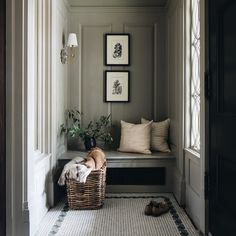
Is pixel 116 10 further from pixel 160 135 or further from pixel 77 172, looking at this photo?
pixel 77 172

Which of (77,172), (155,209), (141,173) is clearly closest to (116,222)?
(155,209)

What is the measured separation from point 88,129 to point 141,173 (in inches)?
37.0

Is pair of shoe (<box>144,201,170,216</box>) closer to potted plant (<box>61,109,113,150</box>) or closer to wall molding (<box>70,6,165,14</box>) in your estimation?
potted plant (<box>61,109,113,150</box>)

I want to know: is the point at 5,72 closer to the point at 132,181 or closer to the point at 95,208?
the point at 95,208

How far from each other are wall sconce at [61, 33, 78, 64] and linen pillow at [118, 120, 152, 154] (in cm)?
114

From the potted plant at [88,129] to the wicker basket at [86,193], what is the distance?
0.88m

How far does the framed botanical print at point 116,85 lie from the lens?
4289mm

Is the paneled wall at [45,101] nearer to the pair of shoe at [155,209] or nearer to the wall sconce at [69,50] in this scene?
the wall sconce at [69,50]

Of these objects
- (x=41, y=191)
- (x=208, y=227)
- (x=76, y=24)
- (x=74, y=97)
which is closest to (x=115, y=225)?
(x=41, y=191)

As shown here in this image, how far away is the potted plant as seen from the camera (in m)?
3.96

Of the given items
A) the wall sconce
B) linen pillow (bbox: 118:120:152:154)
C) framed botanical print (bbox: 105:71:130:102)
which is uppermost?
the wall sconce

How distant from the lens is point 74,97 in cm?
431

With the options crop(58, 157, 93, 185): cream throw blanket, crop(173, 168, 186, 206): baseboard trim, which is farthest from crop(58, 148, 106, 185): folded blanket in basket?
crop(173, 168, 186, 206): baseboard trim

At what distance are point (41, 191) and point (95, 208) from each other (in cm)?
58
